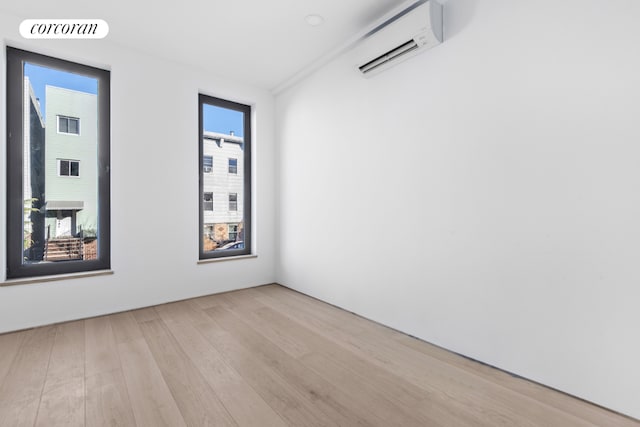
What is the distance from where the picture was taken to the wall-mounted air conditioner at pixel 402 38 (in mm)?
2031

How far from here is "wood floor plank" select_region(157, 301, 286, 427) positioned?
143cm

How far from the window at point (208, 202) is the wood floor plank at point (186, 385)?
5.31 feet

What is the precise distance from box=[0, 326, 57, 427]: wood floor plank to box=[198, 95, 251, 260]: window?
1.57 m

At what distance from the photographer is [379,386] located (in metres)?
1.67

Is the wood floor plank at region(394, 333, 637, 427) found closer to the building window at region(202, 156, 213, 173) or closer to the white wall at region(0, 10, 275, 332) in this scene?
the white wall at region(0, 10, 275, 332)

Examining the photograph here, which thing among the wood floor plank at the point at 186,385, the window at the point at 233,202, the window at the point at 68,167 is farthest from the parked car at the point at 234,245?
the window at the point at 68,167

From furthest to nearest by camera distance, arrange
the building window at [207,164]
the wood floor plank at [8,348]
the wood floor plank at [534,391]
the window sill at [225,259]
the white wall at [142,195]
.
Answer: the building window at [207,164] → the window sill at [225,259] → the white wall at [142,195] → the wood floor plank at [8,348] → the wood floor plank at [534,391]

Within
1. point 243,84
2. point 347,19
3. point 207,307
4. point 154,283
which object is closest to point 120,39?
point 243,84

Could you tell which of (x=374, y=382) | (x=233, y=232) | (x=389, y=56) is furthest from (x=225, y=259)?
(x=389, y=56)

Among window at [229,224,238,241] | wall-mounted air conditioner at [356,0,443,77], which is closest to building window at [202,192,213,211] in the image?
window at [229,224,238,241]

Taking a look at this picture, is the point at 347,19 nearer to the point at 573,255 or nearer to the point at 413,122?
the point at 413,122

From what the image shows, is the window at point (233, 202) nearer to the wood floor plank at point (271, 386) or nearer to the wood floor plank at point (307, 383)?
the wood floor plank at point (307, 383)

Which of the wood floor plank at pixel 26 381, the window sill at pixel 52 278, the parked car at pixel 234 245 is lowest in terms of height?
the wood floor plank at pixel 26 381

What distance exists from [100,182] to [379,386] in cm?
305
